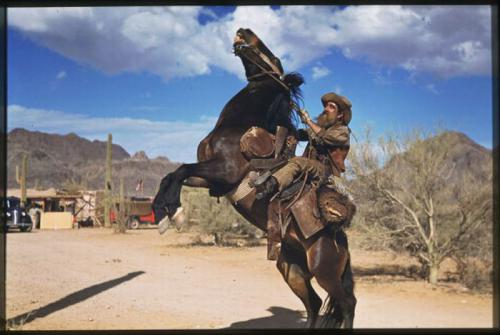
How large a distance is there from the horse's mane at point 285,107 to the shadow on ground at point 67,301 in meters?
6.05

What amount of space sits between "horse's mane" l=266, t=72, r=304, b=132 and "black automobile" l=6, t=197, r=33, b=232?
28.7 m

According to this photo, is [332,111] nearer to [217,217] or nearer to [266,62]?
[266,62]

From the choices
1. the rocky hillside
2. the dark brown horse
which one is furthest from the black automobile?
the rocky hillside

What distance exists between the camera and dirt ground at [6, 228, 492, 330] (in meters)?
9.89

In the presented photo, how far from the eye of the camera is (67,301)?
1148 cm

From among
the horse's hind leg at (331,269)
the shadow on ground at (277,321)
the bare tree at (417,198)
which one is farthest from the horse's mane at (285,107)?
the bare tree at (417,198)

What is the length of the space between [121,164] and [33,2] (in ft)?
293

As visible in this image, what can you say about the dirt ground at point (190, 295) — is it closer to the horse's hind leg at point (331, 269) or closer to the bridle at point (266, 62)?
the horse's hind leg at point (331, 269)

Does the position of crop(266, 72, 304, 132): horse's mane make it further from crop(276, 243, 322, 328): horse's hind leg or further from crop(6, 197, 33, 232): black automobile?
crop(6, 197, 33, 232): black automobile

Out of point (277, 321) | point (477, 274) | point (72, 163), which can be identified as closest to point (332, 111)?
point (277, 321)

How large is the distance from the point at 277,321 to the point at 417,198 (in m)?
6.88

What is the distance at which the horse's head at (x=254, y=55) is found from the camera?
5340 mm

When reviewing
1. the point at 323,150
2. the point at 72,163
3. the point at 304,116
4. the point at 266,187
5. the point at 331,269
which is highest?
the point at 72,163

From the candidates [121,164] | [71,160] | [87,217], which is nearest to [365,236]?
[87,217]
